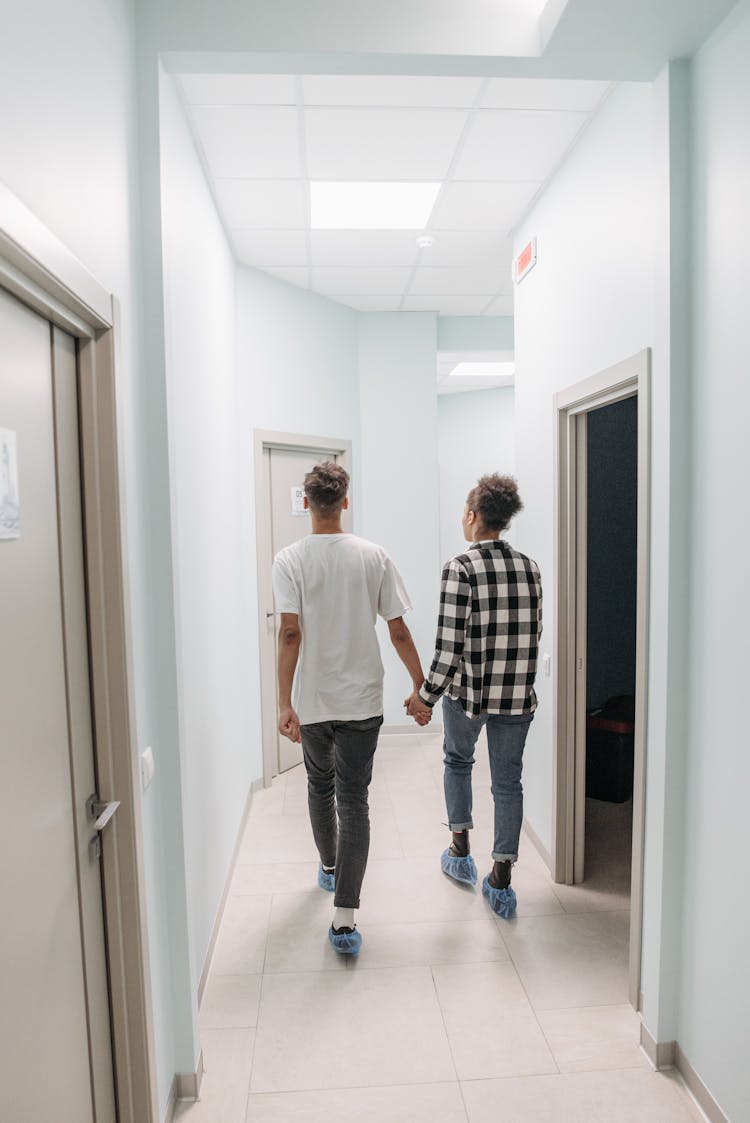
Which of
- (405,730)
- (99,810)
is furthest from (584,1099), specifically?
(405,730)

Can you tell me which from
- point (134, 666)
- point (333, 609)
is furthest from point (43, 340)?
point (333, 609)

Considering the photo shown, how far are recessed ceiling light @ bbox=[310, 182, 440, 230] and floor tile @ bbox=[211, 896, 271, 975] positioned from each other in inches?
114

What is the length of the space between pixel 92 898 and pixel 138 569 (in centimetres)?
69

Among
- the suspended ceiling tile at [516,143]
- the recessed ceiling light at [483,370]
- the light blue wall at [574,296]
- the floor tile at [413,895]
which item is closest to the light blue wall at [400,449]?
the recessed ceiling light at [483,370]

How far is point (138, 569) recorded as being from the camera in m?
1.61

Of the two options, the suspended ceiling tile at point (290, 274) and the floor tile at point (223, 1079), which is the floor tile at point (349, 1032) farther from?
the suspended ceiling tile at point (290, 274)

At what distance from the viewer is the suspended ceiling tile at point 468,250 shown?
11.4 feet

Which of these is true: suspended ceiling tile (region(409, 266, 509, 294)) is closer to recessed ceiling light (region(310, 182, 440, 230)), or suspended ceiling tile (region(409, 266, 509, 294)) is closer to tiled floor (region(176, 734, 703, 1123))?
recessed ceiling light (region(310, 182, 440, 230))

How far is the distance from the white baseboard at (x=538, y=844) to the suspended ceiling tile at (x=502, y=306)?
10.6 feet

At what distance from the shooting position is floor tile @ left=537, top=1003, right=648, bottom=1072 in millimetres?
1910

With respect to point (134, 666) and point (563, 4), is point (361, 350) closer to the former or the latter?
point (563, 4)

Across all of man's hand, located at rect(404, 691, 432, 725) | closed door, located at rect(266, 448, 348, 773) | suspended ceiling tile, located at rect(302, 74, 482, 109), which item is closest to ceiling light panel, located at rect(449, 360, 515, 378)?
closed door, located at rect(266, 448, 348, 773)

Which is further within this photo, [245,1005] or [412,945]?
[412,945]

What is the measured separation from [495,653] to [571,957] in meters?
1.04
